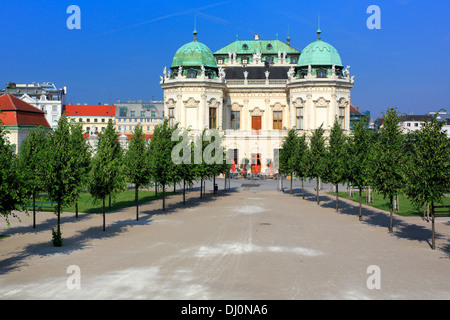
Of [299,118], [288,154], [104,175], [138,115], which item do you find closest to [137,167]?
[104,175]

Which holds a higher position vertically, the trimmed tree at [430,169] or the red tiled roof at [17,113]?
→ the red tiled roof at [17,113]

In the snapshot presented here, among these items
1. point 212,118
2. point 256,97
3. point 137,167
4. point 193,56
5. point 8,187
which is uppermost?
point 193,56

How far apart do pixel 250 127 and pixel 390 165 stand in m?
56.0

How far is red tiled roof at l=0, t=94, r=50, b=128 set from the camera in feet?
205

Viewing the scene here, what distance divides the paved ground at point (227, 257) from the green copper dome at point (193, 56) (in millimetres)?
47090

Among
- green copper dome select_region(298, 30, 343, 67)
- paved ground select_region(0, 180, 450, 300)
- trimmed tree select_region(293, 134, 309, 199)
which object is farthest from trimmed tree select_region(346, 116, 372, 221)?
green copper dome select_region(298, 30, 343, 67)

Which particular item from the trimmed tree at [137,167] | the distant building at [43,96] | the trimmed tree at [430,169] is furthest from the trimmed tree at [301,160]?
the distant building at [43,96]

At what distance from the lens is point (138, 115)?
157 metres

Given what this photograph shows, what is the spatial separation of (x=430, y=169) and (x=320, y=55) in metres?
56.5

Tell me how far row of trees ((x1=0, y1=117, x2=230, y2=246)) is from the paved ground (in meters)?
2.27

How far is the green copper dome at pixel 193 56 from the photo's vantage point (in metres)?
77.2

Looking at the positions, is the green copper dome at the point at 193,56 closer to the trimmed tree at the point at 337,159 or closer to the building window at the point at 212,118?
the building window at the point at 212,118

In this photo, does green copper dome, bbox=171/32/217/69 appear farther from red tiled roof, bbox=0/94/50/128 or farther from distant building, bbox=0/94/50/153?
distant building, bbox=0/94/50/153

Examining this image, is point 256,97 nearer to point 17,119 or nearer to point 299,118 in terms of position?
point 299,118
